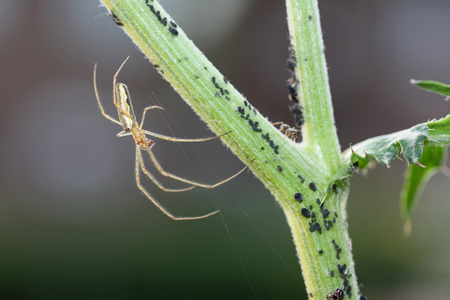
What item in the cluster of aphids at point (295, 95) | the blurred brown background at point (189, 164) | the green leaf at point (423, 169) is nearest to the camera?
the cluster of aphids at point (295, 95)

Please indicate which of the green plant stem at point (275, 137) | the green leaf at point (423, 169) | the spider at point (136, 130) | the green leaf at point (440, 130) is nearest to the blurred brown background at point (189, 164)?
the spider at point (136, 130)

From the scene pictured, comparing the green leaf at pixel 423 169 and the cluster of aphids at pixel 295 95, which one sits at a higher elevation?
the cluster of aphids at pixel 295 95

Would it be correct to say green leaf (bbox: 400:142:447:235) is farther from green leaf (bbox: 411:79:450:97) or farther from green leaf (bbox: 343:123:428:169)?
green leaf (bbox: 411:79:450:97)

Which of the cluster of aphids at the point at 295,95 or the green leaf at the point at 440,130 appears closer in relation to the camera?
the green leaf at the point at 440,130

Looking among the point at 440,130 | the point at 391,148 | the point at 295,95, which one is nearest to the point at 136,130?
the point at 295,95

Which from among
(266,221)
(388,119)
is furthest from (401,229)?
(388,119)

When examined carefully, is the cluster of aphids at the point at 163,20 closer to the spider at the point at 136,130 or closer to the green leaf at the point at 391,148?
the green leaf at the point at 391,148

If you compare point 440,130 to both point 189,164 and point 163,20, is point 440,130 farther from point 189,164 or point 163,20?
point 189,164

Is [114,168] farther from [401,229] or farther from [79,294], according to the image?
[401,229]
